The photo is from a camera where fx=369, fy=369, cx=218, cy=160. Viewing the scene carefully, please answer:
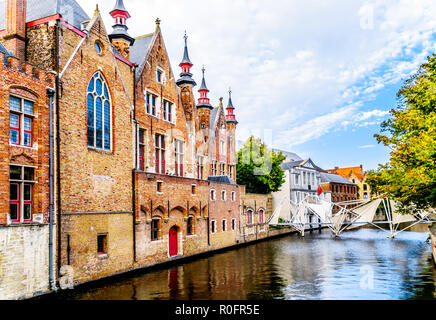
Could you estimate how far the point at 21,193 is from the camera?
15.1 m

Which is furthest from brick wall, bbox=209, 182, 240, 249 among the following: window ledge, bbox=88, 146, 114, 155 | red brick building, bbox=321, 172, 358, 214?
red brick building, bbox=321, 172, 358, 214

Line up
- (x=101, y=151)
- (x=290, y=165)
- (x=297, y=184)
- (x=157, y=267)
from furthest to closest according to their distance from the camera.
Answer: (x=290, y=165)
(x=297, y=184)
(x=157, y=267)
(x=101, y=151)

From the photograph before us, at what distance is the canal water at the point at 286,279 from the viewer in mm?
15828

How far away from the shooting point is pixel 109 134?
66.5 feet

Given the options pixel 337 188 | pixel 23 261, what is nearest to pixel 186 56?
pixel 23 261

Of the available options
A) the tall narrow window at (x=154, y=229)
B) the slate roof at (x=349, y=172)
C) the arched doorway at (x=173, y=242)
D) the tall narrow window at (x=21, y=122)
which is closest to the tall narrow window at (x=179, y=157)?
the arched doorway at (x=173, y=242)

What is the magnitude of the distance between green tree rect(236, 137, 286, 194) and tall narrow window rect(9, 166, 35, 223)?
1299 inches

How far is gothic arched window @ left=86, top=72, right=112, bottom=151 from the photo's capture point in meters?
19.0

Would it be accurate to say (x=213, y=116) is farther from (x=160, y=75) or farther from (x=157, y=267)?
(x=157, y=267)

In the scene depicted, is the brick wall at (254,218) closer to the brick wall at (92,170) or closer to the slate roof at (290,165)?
the slate roof at (290,165)

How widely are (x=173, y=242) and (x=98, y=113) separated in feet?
34.7

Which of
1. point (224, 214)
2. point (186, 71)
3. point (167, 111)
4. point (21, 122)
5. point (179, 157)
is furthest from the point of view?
point (224, 214)
